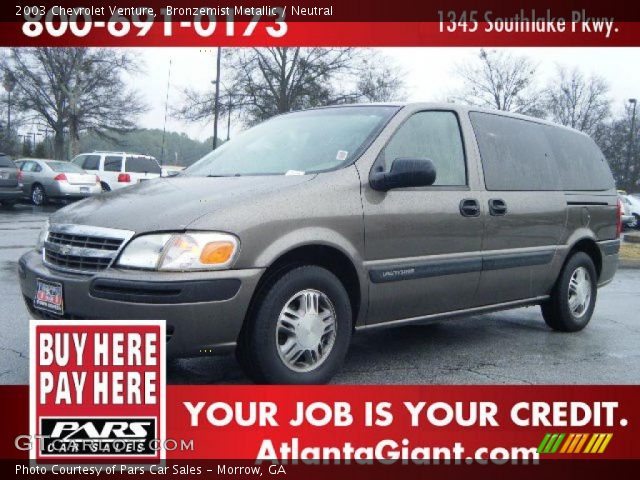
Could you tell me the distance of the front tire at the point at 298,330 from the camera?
3.82 meters

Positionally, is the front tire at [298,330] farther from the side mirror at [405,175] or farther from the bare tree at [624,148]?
the bare tree at [624,148]

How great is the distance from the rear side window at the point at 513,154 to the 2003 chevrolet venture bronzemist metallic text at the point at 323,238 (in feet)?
0.05

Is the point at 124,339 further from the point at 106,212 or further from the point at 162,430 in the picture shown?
the point at 106,212

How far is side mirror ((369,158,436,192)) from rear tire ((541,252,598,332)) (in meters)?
2.17

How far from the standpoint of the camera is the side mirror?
4.37m

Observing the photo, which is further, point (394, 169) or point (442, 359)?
point (442, 359)

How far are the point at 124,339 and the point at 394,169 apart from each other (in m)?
1.87

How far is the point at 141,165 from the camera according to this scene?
894 inches

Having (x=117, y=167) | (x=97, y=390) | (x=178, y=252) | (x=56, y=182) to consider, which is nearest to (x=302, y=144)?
(x=178, y=252)

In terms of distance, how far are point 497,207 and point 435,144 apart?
0.67m

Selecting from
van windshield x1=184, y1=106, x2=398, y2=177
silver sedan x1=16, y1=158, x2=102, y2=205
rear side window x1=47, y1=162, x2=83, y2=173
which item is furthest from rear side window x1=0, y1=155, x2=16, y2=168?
van windshield x1=184, y1=106, x2=398, y2=177

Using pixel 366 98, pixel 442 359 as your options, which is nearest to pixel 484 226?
pixel 442 359

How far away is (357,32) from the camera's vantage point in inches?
375

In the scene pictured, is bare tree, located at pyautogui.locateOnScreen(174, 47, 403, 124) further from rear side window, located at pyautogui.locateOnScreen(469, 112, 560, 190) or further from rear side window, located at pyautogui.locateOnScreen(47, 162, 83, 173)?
rear side window, located at pyautogui.locateOnScreen(469, 112, 560, 190)
